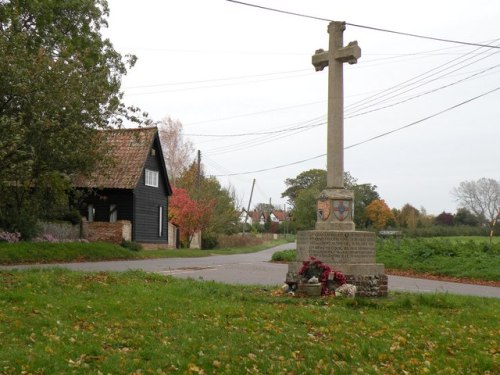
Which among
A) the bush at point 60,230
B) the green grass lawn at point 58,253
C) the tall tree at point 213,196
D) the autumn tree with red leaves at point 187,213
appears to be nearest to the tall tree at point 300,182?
the tall tree at point 213,196

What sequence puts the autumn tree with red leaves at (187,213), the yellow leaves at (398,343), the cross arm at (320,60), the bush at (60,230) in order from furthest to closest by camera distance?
the autumn tree with red leaves at (187,213) → the bush at (60,230) → the cross arm at (320,60) → the yellow leaves at (398,343)

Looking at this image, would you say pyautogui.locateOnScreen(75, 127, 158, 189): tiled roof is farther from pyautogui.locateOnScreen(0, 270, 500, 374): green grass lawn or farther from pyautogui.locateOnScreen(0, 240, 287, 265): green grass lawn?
pyautogui.locateOnScreen(0, 270, 500, 374): green grass lawn

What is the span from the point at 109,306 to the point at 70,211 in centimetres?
2400

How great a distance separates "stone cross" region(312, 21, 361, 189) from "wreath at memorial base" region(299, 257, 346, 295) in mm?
1885

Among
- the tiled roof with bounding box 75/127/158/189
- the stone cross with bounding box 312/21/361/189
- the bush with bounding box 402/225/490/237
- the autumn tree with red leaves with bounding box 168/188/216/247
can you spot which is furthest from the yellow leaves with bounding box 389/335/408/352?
the bush with bounding box 402/225/490/237

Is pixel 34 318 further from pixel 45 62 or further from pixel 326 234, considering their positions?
pixel 45 62

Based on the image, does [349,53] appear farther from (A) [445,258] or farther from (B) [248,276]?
(A) [445,258]

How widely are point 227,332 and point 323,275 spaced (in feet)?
15.5

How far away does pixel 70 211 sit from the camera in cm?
3262

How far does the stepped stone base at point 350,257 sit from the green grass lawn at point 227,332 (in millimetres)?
901

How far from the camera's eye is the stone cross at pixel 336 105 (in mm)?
13523

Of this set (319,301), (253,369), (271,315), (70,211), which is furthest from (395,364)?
(70,211)

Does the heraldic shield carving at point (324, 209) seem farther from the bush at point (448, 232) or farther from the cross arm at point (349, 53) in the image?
the bush at point (448, 232)

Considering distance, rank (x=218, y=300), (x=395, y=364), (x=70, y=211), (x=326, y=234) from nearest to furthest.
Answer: (x=395, y=364) < (x=218, y=300) < (x=326, y=234) < (x=70, y=211)
